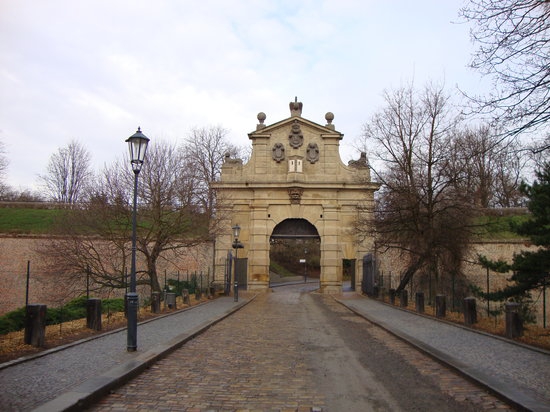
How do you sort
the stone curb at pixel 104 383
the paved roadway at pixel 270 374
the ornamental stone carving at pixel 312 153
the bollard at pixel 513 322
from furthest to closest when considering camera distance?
the ornamental stone carving at pixel 312 153
the bollard at pixel 513 322
the paved roadway at pixel 270 374
the stone curb at pixel 104 383

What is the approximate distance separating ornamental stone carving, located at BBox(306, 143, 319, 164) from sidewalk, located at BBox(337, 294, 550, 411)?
70.0ft

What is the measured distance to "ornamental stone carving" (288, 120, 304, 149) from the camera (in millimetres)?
35250

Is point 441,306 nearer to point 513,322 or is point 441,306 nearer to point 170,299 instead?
point 513,322

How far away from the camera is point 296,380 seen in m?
7.51

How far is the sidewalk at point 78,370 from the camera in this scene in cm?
579

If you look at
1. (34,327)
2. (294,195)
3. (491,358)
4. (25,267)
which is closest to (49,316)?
(34,327)

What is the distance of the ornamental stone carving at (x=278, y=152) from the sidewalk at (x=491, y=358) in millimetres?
21482

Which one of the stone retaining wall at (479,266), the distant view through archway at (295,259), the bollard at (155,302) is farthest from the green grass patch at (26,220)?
the distant view through archway at (295,259)

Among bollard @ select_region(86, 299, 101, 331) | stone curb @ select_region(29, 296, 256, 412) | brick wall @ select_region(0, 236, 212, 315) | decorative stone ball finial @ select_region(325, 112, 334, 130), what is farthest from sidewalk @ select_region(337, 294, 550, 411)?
decorative stone ball finial @ select_region(325, 112, 334, 130)

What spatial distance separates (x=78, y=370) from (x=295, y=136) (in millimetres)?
29128

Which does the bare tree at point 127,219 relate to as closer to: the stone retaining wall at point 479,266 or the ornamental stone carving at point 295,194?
the ornamental stone carving at point 295,194

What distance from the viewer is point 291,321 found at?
54.7 ft

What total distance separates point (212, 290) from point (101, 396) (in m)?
22.9

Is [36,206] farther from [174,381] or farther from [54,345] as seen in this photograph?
[174,381]
